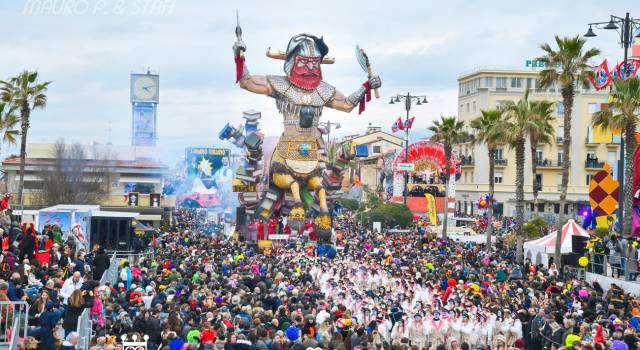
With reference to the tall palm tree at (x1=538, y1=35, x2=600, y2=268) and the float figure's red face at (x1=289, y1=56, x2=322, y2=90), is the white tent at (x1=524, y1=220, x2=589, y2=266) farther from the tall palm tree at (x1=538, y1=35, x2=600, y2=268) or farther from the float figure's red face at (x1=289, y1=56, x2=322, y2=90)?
the float figure's red face at (x1=289, y1=56, x2=322, y2=90)

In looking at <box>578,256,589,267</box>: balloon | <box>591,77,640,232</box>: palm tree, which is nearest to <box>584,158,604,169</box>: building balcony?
<box>591,77,640,232</box>: palm tree

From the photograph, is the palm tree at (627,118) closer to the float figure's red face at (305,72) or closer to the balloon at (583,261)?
the balloon at (583,261)

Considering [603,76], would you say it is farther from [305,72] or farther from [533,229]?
[305,72]

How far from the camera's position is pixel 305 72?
2103 inches

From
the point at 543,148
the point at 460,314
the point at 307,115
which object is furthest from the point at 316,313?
the point at 543,148

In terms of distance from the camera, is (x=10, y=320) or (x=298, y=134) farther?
(x=298, y=134)

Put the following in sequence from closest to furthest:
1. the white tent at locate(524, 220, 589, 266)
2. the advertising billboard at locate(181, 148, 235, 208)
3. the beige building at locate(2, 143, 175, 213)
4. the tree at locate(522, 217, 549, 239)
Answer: the white tent at locate(524, 220, 589, 266) < the tree at locate(522, 217, 549, 239) < the beige building at locate(2, 143, 175, 213) < the advertising billboard at locate(181, 148, 235, 208)

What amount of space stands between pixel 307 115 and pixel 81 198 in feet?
68.9

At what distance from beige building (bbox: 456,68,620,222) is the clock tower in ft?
278

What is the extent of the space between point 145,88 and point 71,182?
99.6 metres

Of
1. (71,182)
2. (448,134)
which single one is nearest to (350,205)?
(71,182)

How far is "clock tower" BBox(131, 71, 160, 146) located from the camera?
16575 centimetres

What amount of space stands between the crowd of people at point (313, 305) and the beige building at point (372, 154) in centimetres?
8316

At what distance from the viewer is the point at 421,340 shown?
76.1ft
